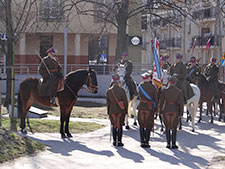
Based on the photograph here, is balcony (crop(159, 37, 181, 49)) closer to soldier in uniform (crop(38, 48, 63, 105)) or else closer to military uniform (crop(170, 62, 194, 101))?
military uniform (crop(170, 62, 194, 101))

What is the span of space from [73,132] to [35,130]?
1.22m

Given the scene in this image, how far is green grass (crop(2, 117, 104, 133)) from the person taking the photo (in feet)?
57.5

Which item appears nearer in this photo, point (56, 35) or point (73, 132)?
point (73, 132)

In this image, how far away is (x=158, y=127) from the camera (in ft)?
64.3

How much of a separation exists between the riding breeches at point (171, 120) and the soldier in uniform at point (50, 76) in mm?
3623

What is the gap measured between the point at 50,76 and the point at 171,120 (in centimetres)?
407

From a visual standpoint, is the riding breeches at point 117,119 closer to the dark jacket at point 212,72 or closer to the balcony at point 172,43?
the dark jacket at point 212,72

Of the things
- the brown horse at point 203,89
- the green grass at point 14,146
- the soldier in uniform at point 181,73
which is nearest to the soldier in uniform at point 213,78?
the brown horse at point 203,89

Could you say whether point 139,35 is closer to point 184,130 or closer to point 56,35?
point 56,35

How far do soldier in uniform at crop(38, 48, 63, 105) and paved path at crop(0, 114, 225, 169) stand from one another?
1337 mm

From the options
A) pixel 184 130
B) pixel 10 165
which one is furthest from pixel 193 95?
pixel 10 165

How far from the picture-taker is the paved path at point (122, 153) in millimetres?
11906

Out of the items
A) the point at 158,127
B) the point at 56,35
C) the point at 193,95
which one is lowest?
the point at 158,127

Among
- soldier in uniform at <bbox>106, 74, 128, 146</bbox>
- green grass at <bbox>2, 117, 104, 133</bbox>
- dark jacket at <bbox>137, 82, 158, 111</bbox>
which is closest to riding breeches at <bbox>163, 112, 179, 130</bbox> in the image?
dark jacket at <bbox>137, 82, 158, 111</bbox>
